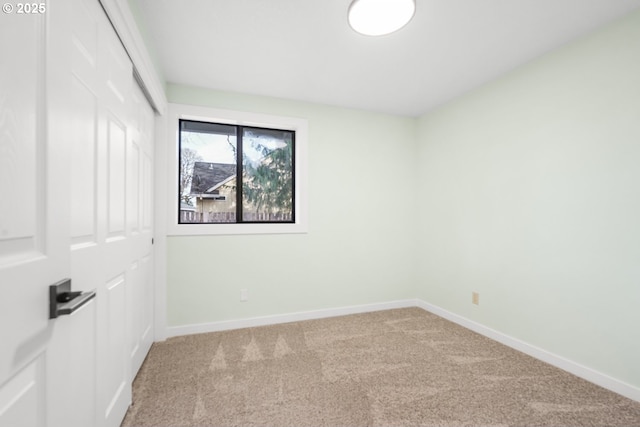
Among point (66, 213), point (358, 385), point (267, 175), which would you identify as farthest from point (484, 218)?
point (66, 213)

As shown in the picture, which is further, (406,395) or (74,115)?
(406,395)

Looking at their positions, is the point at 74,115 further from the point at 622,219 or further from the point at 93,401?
the point at 622,219

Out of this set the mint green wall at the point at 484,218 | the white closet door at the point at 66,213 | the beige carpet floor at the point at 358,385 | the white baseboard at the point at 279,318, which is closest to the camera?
the white closet door at the point at 66,213

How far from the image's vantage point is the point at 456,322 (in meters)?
2.85

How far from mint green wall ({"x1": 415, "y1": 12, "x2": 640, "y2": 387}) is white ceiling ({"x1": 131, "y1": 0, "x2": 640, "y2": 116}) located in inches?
10.0

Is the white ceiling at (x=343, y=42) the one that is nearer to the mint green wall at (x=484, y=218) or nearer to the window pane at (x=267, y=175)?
the mint green wall at (x=484, y=218)

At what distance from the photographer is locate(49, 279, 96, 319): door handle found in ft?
2.27

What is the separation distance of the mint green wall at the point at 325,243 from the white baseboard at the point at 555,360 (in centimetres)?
82

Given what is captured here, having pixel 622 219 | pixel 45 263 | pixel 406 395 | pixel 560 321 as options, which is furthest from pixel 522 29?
pixel 45 263

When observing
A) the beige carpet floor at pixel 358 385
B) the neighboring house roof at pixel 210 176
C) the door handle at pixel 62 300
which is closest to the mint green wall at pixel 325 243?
the beige carpet floor at pixel 358 385

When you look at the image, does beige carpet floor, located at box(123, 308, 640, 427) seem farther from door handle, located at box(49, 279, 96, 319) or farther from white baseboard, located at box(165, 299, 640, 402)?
door handle, located at box(49, 279, 96, 319)

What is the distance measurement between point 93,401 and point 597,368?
2.96 metres

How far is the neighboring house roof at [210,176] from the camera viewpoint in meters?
2.75

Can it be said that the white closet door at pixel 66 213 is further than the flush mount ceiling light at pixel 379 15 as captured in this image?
No
